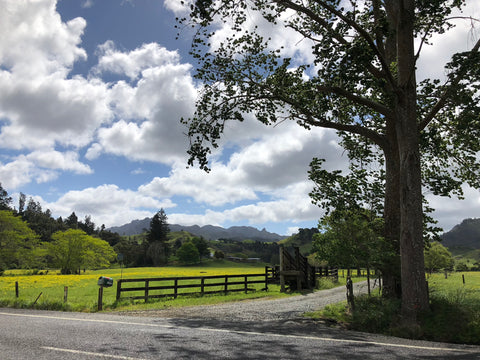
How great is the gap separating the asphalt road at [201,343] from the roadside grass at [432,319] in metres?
0.87

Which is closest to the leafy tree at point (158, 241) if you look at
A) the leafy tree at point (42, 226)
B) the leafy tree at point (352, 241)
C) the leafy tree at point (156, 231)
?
the leafy tree at point (156, 231)

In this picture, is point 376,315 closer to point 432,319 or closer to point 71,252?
point 432,319

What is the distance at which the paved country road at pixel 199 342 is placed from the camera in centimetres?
620

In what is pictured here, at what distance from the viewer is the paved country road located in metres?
6.20

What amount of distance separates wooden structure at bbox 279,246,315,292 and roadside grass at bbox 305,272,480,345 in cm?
1168

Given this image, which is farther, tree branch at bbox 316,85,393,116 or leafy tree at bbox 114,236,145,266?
leafy tree at bbox 114,236,145,266

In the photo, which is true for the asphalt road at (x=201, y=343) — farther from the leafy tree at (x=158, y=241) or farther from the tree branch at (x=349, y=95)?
the leafy tree at (x=158, y=241)

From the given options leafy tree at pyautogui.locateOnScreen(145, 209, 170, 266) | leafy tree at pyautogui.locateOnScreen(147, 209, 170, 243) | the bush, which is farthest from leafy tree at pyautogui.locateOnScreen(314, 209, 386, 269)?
leafy tree at pyautogui.locateOnScreen(147, 209, 170, 243)

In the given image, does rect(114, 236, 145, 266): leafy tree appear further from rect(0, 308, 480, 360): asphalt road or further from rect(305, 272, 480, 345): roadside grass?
rect(305, 272, 480, 345): roadside grass

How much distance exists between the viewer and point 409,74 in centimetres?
1028

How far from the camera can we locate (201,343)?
705 cm

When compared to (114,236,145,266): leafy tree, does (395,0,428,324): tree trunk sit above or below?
above

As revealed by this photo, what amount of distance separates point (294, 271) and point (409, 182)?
14.8 meters

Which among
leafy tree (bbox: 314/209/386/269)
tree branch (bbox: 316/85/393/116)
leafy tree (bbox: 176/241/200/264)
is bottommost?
leafy tree (bbox: 176/241/200/264)
